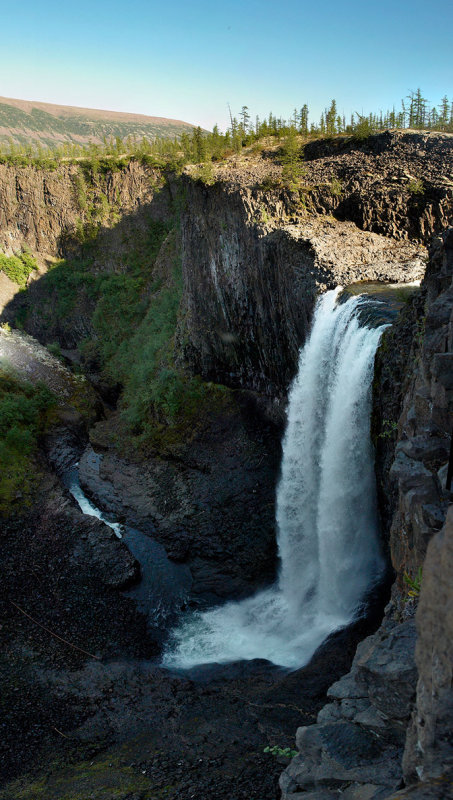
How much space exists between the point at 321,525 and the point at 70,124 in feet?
492

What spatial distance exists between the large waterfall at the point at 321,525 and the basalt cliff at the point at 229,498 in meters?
0.73

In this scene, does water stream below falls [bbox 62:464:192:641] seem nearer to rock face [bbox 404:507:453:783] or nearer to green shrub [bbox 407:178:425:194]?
rock face [bbox 404:507:453:783]

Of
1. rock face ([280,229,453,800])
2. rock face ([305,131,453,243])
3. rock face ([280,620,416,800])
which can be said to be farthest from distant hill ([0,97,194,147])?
rock face ([280,620,416,800])

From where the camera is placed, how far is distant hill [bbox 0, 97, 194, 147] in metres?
121

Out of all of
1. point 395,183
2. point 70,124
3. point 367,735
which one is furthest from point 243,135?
point 70,124

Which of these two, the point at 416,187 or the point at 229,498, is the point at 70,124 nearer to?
the point at 416,187

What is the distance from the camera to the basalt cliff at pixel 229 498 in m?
6.10

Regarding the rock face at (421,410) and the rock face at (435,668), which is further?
the rock face at (421,410)

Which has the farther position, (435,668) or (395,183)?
(395,183)

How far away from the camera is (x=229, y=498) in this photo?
73.3ft

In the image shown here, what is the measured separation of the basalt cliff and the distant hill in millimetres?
103896

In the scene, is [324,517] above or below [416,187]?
below

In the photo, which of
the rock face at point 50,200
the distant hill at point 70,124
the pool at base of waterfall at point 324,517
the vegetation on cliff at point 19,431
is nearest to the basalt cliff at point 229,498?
the vegetation on cliff at point 19,431

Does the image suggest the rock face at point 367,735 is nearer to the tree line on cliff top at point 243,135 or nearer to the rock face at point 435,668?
the rock face at point 435,668
